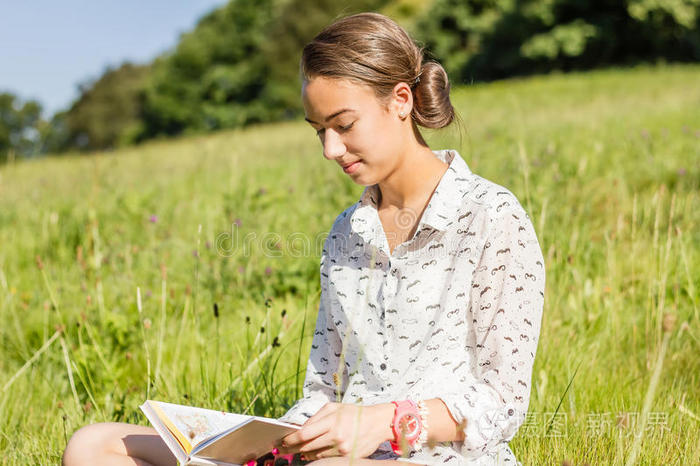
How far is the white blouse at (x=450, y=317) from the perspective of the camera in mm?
1390

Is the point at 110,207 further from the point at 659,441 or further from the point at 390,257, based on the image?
the point at 659,441

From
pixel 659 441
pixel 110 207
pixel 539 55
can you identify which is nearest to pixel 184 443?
pixel 659 441

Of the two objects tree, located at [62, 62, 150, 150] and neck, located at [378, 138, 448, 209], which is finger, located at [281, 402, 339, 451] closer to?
neck, located at [378, 138, 448, 209]

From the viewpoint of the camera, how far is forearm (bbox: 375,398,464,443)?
52.2 inches

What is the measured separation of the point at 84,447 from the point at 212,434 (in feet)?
1.35

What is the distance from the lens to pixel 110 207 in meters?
4.87

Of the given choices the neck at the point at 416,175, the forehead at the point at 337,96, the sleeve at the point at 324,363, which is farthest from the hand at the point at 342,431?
the forehead at the point at 337,96

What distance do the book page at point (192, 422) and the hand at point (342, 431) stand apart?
0.19m

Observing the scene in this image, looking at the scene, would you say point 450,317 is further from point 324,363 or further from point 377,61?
point 377,61

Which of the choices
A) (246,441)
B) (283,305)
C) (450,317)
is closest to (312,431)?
(246,441)

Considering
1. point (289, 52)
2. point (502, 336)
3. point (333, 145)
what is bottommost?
point (502, 336)

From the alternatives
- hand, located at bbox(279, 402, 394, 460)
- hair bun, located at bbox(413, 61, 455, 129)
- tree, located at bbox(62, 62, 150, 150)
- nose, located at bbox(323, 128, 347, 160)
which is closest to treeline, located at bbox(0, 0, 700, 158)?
tree, located at bbox(62, 62, 150, 150)

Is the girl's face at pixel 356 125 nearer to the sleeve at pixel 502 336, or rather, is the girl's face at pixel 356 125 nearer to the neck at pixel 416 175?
the neck at pixel 416 175

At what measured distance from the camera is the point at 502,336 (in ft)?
4.58
